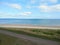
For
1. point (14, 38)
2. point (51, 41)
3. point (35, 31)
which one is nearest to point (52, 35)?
point (51, 41)

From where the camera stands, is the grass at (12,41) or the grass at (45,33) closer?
the grass at (12,41)

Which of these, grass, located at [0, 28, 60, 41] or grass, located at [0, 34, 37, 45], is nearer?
grass, located at [0, 34, 37, 45]

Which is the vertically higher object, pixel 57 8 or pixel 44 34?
pixel 57 8

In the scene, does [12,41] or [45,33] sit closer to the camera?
[12,41]

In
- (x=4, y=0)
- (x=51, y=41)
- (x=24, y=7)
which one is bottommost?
(x=51, y=41)

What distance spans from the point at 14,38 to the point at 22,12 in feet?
2.83

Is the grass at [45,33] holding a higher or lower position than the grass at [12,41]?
higher

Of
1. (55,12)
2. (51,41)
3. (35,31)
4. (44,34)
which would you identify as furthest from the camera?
(55,12)

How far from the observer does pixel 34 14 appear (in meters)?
2.64

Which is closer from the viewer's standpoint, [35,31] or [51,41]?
[51,41]

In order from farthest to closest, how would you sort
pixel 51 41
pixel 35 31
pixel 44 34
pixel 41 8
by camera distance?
pixel 41 8
pixel 35 31
pixel 44 34
pixel 51 41

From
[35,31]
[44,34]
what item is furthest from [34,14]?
[44,34]

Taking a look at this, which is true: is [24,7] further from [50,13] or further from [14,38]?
[14,38]

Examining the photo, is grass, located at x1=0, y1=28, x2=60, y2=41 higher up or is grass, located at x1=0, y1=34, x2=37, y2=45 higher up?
grass, located at x1=0, y1=28, x2=60, y2=41
